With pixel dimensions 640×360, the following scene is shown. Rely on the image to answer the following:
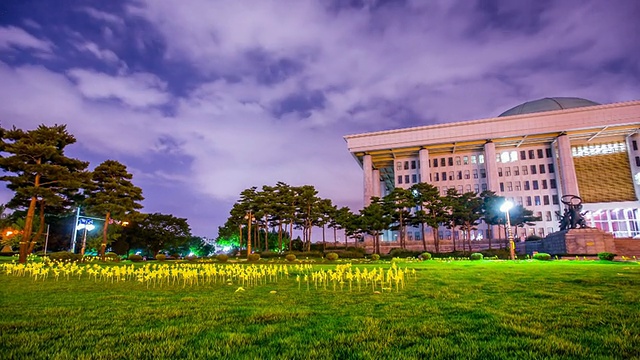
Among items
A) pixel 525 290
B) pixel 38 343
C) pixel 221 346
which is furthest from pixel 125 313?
pixel 525 290

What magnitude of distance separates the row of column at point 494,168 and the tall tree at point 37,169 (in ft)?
198

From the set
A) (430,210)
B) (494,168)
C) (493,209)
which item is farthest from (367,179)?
(493,209)

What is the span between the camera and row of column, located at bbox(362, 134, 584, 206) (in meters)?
66.8

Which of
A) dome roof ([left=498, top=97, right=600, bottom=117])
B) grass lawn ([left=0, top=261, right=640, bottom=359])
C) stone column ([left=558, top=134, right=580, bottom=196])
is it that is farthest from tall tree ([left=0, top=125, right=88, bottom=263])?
dome roof ([left=498, top=97, right=600, bottom=117])

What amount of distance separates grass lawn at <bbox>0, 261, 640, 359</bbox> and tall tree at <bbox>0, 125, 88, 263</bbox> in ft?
72.5

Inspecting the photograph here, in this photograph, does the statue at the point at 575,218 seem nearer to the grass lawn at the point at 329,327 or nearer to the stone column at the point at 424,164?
the grass lawn at the point at 329,327

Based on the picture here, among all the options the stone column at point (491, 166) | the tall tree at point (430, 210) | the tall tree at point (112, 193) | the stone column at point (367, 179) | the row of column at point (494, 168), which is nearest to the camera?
the tall tree at point (112, 193)

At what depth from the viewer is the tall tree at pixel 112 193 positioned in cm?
3331

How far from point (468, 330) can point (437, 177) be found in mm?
82829

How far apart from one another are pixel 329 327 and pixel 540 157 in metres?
87.3

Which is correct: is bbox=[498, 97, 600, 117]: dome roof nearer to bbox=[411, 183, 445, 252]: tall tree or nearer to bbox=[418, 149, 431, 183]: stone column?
bbox=[418, 149, 431, 183]: stone column

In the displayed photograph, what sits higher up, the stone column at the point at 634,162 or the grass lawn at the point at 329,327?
the stone column at the point at 634,162

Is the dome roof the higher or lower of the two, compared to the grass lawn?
higher

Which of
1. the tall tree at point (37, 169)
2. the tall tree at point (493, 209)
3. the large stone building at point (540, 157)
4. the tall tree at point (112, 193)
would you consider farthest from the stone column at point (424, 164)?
the tall tree at point (37, 169)
